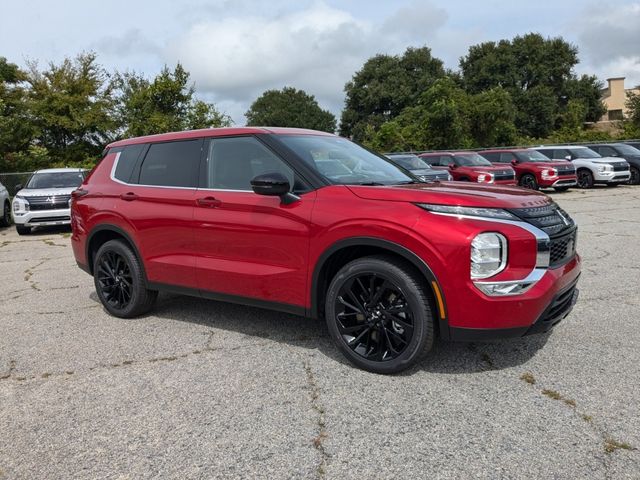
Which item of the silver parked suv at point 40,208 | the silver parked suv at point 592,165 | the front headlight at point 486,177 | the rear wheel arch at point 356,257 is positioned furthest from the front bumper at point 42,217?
the silver parked suv at point 592,165

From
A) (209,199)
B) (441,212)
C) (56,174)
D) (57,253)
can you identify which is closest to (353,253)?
(441,212)

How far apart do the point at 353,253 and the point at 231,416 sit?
1393mm

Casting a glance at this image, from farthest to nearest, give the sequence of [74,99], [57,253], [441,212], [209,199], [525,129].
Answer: [525,129] → [74,99] → [57,253] → [209,199] → [441,212]

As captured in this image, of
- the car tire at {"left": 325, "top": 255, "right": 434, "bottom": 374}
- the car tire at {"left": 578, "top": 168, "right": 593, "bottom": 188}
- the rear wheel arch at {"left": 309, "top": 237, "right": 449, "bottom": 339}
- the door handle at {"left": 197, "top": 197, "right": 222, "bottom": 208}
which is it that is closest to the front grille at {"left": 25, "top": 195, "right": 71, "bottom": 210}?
the door handle at {"left": 197, "top": 197, "right": 222, "bottom": 208}

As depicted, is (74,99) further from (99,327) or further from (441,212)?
(441,212)

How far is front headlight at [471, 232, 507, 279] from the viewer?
333 cm

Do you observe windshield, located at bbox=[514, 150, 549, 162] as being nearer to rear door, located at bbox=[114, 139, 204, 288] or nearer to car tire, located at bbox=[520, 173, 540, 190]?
car tire, located at bbox=[520, 173, 540, 190]

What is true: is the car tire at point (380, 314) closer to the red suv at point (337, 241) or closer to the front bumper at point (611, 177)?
the red suv at point (337, 241)

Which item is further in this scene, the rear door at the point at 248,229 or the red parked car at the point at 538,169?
the red parked car at the point at 538,169

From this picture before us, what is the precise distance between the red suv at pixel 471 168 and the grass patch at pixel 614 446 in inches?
593

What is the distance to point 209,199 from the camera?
14.7 ft

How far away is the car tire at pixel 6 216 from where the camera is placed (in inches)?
597

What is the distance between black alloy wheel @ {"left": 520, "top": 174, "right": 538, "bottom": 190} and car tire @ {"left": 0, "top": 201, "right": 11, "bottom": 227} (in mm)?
16480

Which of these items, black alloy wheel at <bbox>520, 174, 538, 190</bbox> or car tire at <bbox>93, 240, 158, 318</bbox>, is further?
black alloy wheel at <bbox>520, 174, 538, 190</bbox>
